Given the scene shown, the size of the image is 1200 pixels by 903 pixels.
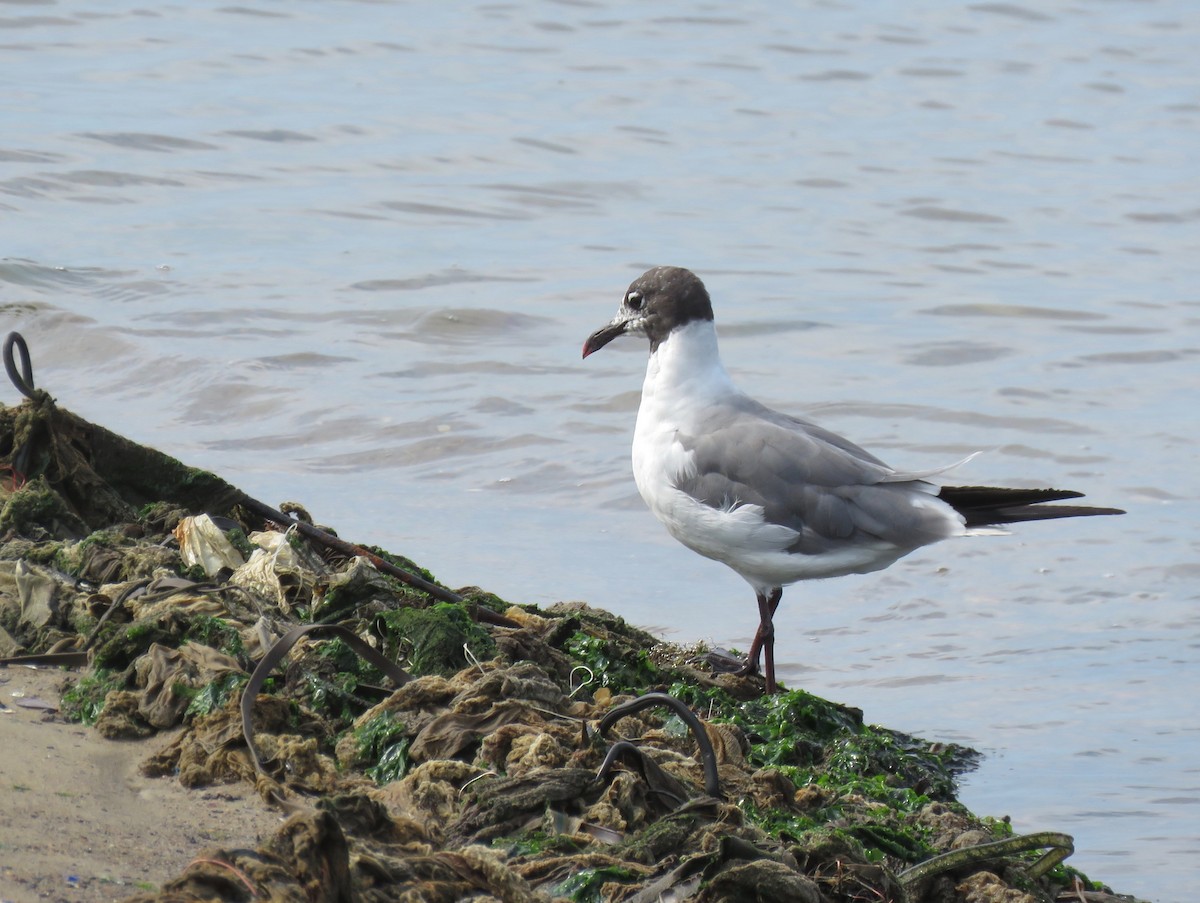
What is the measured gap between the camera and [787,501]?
17.2ft

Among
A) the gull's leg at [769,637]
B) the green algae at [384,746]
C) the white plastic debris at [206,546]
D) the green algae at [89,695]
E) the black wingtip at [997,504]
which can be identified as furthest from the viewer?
the black wingtip at [997,504]

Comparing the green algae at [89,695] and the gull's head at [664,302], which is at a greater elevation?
the gull's head at [664,302]

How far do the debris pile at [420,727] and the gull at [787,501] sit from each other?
1.51 feet

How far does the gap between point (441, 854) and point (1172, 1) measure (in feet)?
63.0

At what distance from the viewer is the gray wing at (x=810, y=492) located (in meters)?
5.25

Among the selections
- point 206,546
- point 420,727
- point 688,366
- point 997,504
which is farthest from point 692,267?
point 420,727

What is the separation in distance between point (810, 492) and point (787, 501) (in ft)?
0.30

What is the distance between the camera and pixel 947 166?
1401 cm

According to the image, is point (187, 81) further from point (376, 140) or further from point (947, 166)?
point (947, 166)

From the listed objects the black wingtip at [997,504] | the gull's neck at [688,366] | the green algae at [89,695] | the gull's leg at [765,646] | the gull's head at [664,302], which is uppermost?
the gull's head at [664,302]

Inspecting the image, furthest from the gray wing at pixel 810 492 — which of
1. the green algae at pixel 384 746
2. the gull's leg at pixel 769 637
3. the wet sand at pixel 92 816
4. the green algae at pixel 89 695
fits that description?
the wet sand at pixel 92 816

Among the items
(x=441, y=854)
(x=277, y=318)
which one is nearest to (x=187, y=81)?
(x=277, y=318)

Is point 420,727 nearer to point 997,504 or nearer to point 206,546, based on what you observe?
point 206,546

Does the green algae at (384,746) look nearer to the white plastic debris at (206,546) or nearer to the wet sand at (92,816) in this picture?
the wet sand at (92,816)
